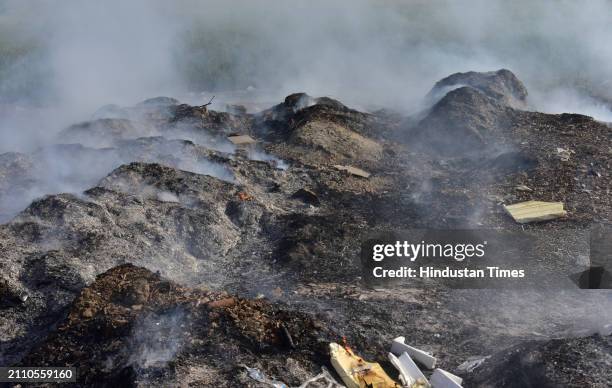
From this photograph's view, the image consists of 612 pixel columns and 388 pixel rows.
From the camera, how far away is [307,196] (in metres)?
12.5

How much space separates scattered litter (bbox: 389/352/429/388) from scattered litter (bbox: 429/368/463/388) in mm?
101

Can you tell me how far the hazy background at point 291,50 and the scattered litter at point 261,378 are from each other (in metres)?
17.8

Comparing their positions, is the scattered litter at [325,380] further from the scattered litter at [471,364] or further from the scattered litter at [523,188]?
the scattered litter at [523,188]

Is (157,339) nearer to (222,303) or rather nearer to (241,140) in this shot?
(222,303)

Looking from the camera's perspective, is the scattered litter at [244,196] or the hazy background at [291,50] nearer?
the scattered litter at [244,196]

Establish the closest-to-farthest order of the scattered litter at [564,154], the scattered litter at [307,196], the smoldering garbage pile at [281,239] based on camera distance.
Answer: the smoldering garbage pile at [281,239], the scattered litter at [307,196], the scattered litter at [564,154]

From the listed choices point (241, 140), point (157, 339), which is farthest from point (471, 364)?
point (241, 140)

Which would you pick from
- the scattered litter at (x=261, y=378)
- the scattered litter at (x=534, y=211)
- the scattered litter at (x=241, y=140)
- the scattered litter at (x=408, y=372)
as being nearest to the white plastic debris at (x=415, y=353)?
the scattered litter at (x=408, y=372)

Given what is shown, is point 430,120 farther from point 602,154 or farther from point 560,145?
point 602,154

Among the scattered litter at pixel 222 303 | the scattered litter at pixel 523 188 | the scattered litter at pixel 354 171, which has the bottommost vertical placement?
the scattered litter at pixel 222 303

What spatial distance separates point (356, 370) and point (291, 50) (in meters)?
24.1

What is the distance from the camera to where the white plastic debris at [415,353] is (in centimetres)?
685

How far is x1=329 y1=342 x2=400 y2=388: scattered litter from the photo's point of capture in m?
6.28

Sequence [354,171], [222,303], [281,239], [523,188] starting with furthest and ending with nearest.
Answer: [354,171], [523,188], [281,239], [222,303]
